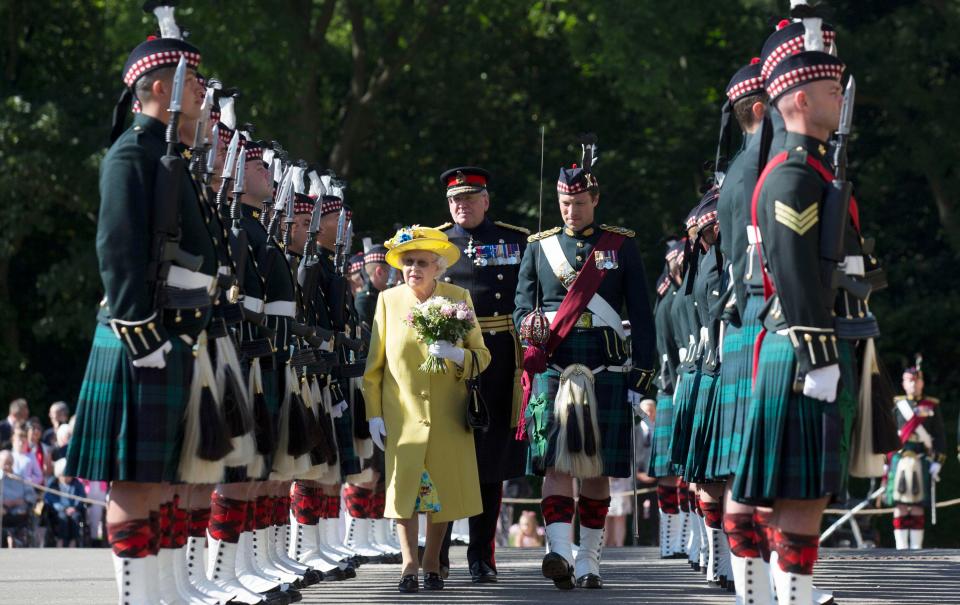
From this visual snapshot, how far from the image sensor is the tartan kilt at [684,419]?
8.79m

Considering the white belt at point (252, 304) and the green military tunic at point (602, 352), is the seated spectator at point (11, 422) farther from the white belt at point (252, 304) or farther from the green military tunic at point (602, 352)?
the white belt at point (252, 304)

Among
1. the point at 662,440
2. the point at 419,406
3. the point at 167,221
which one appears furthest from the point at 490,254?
the point at 167,221

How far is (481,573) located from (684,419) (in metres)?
1.40

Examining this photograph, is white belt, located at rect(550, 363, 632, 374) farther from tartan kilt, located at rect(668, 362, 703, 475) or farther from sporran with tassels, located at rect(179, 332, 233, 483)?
sporran with tassels, located at rect(179, 332, 233, 483)

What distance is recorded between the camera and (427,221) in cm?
2494

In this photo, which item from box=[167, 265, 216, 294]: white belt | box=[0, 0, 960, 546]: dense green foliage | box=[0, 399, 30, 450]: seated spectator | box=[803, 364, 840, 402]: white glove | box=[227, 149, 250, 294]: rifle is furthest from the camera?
box=[0, 0, 960, 546]: dense green foliage

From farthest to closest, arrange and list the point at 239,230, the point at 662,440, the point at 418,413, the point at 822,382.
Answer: the point at 662,440 < the point at 418,413 < the point at 239,230 < the point at 822,382

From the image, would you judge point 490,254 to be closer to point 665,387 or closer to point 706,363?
point 706,363

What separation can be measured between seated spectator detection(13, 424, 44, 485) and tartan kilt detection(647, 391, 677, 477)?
21.4 ft

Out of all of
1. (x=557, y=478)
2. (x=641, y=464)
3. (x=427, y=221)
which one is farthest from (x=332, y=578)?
(x=427, y=221)

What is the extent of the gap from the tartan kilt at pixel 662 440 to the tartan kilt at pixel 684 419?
2.38 feet

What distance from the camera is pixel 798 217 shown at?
5715mm

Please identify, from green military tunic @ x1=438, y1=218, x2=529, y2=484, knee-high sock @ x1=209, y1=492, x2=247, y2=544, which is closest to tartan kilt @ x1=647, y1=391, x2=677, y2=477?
green military tunic @ x1=438, y1=218, x2=529, y2=484

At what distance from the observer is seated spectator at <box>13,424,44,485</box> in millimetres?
15859
